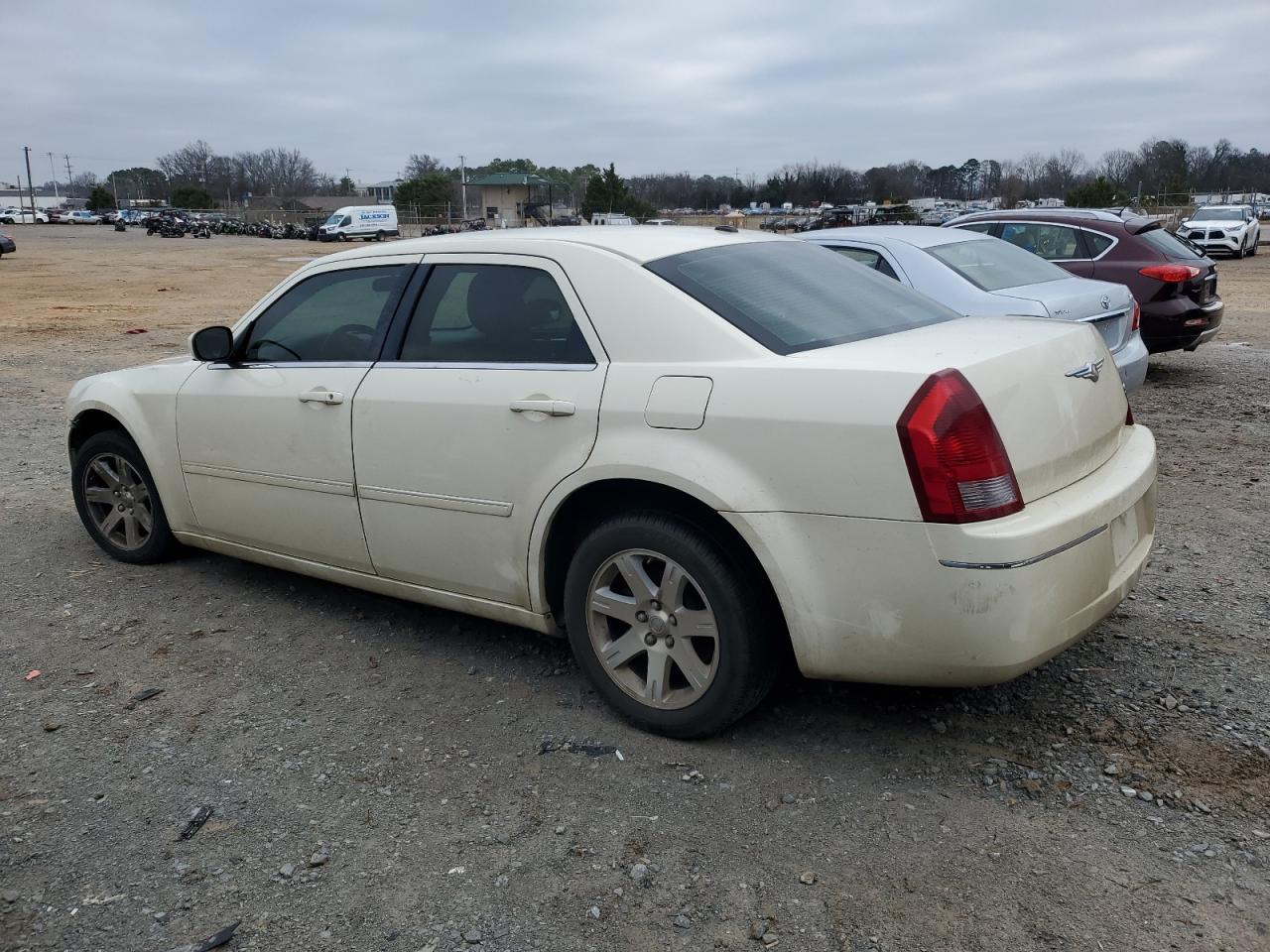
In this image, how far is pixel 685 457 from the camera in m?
3.14

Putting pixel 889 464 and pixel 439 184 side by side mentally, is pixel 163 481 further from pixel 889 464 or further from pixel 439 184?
pixel 439 184

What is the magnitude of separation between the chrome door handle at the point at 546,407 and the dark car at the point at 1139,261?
8.10 metres

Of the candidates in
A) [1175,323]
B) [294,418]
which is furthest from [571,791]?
[1175,323]

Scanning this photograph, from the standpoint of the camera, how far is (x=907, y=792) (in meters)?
3.09

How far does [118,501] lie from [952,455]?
423 centimetres

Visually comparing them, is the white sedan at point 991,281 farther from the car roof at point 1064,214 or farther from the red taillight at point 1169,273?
the car roof at point 1064,214

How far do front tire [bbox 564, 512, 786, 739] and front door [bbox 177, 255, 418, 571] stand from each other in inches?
45.1

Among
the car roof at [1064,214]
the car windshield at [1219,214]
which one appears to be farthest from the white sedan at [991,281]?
the car windshield at [1219,214]

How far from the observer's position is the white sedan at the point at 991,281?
6969 millimetres

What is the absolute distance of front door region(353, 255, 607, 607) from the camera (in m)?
3.50

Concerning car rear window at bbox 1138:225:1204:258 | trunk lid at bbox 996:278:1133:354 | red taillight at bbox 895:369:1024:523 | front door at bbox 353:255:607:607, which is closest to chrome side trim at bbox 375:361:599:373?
front door at bbox 353:255:607:607

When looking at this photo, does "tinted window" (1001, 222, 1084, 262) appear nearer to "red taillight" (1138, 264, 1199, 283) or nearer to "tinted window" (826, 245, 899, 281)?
"red taillight" (1138, 264, 1199, 283)

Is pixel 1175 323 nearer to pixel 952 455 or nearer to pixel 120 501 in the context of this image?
pixel 952 455

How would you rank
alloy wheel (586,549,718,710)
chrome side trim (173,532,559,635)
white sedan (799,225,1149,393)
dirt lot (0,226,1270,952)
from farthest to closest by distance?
A: white sedan (799,225,1149,393)
chrome side trim (173,532,559,635)
alloy wheel (586,549,718,710)
dirt lot (0,226,1270,952)
